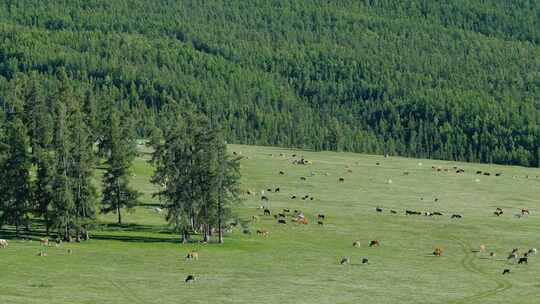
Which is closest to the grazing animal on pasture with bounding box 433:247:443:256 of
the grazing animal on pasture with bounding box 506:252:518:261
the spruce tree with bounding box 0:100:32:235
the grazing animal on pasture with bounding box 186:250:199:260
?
the grazing animal on pasture with bounding box 506:252:518:261

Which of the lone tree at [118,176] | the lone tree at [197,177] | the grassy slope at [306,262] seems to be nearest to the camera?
the grassy slope at [306,262]

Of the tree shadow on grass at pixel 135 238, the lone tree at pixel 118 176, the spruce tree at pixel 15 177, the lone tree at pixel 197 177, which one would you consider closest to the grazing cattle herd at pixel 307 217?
the spruce tree at pixel 15 177

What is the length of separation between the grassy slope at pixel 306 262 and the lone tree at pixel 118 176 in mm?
2298

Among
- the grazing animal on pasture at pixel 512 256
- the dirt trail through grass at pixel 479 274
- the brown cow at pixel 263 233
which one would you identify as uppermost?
the brown cow at pixel 263 233

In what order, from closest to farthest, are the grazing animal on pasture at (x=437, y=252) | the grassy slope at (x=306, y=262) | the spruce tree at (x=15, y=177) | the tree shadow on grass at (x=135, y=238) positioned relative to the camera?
the grassy slope at (x=306, y=262) → the grazing animal on pasture at (x=437, y=252) → the tree shadow on grass at (x=135, y=238) → the spruce tree at (x=15, y=177)

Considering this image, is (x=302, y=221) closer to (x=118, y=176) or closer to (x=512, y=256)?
(x=118, y=176)

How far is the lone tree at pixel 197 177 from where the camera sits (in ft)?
391

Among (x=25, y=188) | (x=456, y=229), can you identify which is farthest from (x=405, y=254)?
(x=25, y=188)

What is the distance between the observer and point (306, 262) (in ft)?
349

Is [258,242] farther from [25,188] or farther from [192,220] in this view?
[25,188]

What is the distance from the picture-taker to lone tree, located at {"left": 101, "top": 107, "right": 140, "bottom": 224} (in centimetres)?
12781

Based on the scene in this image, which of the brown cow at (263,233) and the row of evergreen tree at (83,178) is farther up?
the row of evergreen tree at (83,178)

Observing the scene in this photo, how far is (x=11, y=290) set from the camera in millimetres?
85750

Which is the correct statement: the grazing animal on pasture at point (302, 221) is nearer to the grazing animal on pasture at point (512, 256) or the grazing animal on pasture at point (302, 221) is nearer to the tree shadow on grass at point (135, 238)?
the tree shadow on grass at point (135, 238)
